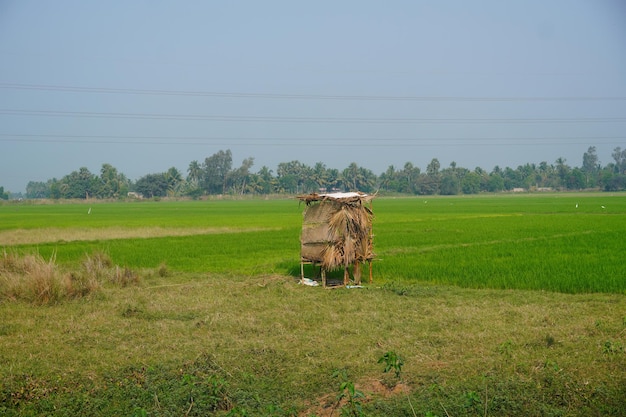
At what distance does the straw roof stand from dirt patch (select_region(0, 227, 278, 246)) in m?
13.9

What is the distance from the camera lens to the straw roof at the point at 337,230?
11.0 meters

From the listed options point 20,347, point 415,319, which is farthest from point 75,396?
point 415,319

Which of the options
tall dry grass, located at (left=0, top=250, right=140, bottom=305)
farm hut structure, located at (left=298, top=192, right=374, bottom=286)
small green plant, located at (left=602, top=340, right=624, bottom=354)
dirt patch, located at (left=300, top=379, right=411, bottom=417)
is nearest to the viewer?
dirt patch, located at (left=300, top=379, right=411, bottom=417)

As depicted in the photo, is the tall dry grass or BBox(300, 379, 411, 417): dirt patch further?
the tall dry grass

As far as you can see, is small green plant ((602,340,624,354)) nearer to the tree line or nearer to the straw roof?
the straw roof

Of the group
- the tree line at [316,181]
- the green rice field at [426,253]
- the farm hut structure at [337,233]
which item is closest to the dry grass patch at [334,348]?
the farm hut structure at [337,233]

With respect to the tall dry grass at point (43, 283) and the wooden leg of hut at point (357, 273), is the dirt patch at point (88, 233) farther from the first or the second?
the wooden leg of hut at point (357, 273)

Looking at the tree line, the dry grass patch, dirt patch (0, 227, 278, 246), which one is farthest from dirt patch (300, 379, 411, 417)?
the tree line

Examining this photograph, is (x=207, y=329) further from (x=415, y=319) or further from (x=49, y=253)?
(x=49, y=253)

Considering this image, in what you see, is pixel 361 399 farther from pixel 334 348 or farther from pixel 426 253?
pixel 426 253

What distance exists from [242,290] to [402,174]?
107 metres

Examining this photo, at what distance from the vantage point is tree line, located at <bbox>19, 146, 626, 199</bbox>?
96444 millimetres

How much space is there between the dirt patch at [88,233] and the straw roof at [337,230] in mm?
13851

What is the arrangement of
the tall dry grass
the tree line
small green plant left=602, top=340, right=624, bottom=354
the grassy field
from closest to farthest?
the grassy field, small green plant left=602, top=340, right=624, bottom=354, the tall dry grass, the tree line
